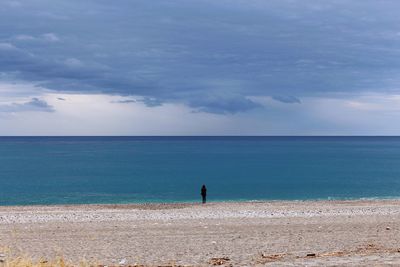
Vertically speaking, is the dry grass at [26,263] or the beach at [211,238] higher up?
the dry grass at [26,263]

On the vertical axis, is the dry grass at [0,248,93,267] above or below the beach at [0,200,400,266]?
above

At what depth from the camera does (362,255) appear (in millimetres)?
16609

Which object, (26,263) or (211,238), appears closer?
(26,263)

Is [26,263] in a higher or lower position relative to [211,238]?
higher

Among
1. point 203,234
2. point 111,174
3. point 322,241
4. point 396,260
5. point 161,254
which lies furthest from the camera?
point 111,174

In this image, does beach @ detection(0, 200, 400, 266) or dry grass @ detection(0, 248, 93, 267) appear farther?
beach @ detection(0, 200, 400, 266)

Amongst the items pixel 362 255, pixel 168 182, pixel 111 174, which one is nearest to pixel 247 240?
pixel 362 255

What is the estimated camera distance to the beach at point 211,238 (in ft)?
56.6

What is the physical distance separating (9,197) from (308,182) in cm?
4083

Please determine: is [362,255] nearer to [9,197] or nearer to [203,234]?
[203,234]

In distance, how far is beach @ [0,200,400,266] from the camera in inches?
680

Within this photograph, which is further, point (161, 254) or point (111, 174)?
point (111, 174)

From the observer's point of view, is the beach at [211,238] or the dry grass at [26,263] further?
the beach at [211,238]

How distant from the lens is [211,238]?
23.8 meters
